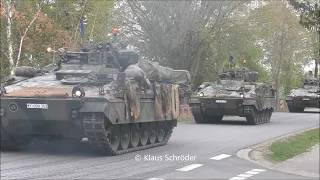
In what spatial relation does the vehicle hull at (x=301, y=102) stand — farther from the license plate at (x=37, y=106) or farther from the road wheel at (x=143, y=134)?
the license plate at (x=37, y=106)

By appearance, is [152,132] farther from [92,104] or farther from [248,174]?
[248,174]

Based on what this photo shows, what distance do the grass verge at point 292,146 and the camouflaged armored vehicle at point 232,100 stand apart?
198 inches

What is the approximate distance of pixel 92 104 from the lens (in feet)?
39.9

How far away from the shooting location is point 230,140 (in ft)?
56.5

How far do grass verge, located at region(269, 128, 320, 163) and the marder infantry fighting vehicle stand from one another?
3065 millimetres

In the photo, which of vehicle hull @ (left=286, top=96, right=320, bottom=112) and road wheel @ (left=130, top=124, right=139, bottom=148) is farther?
vehicle hull @ (left=286, top=96, right=320, bottom=112)

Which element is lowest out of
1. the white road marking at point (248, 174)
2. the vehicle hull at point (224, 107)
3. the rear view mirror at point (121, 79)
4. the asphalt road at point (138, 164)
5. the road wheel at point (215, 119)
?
the white road marking at point (248, 174)

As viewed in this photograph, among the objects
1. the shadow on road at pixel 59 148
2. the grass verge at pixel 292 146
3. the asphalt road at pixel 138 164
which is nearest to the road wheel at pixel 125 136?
the asphalt road at pixel 138 164

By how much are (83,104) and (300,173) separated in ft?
14.6

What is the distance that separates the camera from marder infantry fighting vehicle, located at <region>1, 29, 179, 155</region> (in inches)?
477

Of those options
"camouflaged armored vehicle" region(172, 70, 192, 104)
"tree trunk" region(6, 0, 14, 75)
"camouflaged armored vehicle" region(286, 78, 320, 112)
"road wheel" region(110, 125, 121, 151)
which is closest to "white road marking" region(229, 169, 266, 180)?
"road wheel" region(110, 125, 121, 151)

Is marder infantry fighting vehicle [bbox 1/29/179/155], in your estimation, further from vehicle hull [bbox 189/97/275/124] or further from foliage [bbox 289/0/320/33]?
vehicle hull [bbox 189/97/275/124]

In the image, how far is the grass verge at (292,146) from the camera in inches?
529

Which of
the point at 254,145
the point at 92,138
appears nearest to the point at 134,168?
the point at 92,138
